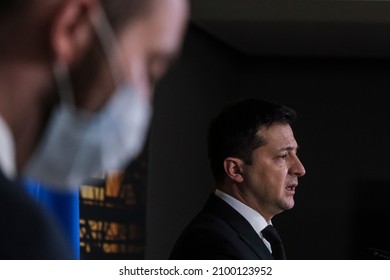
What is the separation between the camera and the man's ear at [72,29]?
1.22 m

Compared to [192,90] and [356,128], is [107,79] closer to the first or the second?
[192,90]

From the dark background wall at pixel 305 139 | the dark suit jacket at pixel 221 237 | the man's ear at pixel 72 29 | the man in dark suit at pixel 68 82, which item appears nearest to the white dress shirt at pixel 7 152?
the man in dark suit at pixel 68 82

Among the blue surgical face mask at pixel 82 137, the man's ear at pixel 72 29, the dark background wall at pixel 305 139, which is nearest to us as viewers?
the man's ear at pixel 72 29

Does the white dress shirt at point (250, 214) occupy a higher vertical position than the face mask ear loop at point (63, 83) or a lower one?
lower

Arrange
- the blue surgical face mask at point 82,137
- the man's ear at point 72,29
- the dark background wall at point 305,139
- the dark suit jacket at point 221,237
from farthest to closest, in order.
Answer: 1. the dark background wall at point 305,139
2. the dark suit jacket at point 221,237
3. the blue surgical face mask at point 82,137
4. the man's ear at point 72,29

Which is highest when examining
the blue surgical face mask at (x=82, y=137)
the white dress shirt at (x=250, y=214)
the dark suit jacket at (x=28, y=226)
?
the blue surgical face mask at (x=82, y=137)

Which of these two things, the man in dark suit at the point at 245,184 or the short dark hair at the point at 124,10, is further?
the man in dark suit at the point at 245,184

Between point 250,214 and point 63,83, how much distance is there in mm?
544

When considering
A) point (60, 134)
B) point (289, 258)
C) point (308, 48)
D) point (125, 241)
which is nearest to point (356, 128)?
point (308, 48)

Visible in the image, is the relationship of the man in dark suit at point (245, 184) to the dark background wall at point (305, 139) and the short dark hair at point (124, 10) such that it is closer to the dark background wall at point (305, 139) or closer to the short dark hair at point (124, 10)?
the dark background wall at point (305, 139)

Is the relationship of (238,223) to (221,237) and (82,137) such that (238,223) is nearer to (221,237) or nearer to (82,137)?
(221,237)

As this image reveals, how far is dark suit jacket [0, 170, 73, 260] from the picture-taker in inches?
53.1

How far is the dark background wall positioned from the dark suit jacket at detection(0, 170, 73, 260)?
517 mm
